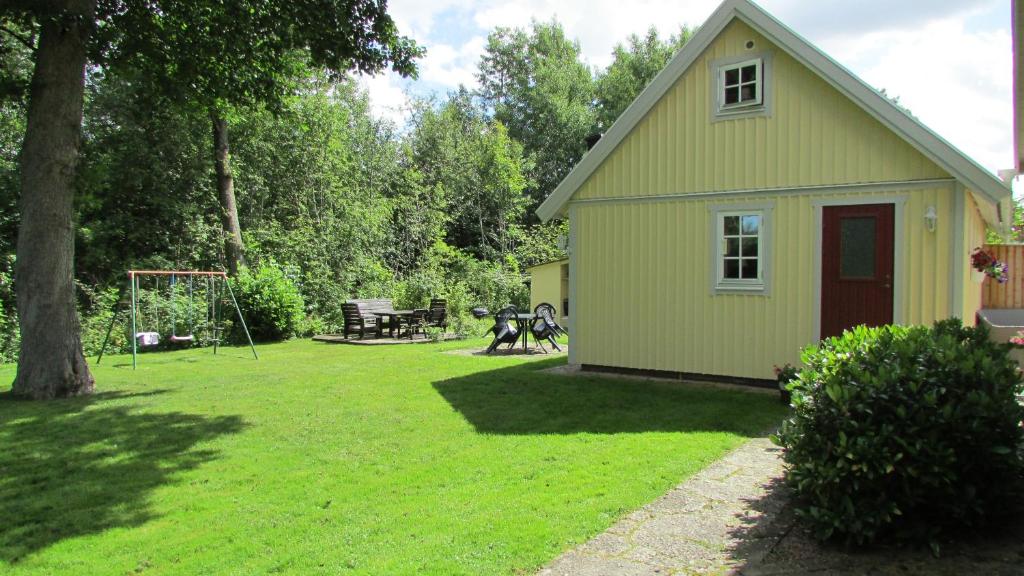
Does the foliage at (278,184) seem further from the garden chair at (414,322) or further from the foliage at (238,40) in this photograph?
the garden chair at (414,322)

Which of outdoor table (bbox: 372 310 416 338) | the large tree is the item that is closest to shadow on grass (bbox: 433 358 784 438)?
the large tree

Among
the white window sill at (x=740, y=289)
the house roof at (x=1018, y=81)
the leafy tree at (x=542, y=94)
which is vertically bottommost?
the white window sill at (x=740, y=289)

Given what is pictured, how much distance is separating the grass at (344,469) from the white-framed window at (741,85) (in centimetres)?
378

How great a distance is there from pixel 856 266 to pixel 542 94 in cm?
2779

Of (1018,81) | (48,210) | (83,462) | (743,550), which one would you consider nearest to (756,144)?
(1018,81)

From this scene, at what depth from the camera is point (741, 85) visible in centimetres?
851

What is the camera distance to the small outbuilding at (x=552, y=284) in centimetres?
1942

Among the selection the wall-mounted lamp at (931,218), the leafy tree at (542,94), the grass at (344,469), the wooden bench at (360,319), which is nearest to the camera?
the grass at (344,469)

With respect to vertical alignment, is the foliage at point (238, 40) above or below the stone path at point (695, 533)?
above

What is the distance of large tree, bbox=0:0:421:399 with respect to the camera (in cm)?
820

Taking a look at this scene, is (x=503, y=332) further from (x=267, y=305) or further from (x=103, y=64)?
(x=103, y=64)

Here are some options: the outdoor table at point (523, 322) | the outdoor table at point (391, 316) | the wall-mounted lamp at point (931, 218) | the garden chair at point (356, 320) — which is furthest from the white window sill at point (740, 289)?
the garden chair at point (356, 320)

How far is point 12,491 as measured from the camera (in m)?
4.64

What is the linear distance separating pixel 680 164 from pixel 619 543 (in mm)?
6561
